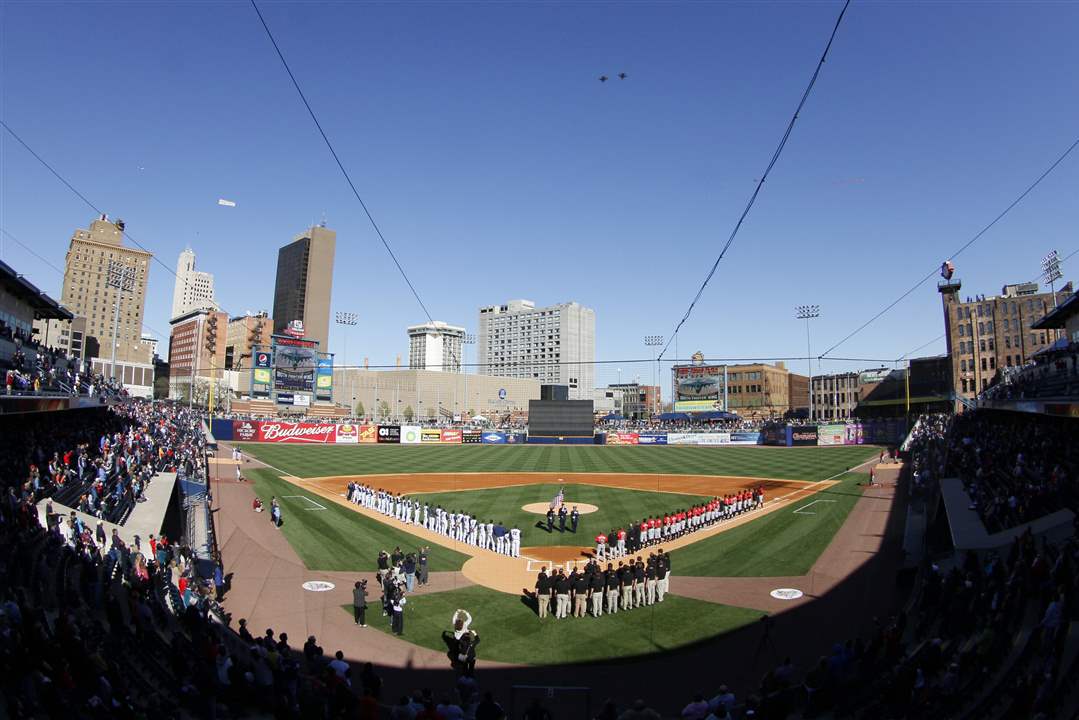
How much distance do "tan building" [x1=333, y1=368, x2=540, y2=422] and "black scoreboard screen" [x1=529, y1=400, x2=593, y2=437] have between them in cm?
8299

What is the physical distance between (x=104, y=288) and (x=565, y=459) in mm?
133100

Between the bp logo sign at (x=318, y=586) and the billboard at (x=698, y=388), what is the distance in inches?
3214

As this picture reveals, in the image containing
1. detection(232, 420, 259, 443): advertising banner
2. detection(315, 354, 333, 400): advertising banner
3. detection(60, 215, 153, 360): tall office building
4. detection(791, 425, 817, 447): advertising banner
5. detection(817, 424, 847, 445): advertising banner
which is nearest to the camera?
detection(232, 420, 259, 443): advertising banner

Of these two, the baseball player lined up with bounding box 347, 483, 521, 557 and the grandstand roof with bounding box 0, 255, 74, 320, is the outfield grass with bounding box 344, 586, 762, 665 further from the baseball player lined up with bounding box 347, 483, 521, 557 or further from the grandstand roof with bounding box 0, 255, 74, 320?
the grandstand roof with bounding box 0, 255, 74, 320

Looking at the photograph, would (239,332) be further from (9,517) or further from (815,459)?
(9,517)

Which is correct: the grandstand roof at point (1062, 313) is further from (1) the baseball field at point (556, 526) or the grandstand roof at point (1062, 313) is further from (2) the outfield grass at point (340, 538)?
(2) the outfield grass at point (340, 538)

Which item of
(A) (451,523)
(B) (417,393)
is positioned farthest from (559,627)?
(B) (417,393)

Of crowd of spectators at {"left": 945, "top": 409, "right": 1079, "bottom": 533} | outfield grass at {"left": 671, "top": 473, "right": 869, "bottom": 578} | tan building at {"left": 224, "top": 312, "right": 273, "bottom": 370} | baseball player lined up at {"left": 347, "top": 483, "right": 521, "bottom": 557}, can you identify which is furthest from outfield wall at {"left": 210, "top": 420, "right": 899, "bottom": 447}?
tan building at {"left": 224, "top": 312, "right": 273, "bottom": 370}

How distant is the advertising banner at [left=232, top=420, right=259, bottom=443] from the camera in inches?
2707

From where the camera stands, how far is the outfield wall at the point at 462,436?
69250 millimetres

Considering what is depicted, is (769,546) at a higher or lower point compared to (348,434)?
lower

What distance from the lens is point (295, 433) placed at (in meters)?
70.1

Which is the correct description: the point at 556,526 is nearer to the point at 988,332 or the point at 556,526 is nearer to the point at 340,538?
the point at 340,538

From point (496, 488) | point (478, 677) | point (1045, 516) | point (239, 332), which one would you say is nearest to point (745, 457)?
point (496, 488)
